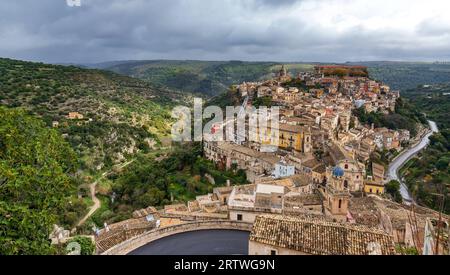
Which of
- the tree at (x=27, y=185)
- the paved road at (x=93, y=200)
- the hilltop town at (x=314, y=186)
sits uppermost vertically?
the tree at (x=27, y=185)

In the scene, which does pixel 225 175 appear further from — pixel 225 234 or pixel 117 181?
pixel 225 234

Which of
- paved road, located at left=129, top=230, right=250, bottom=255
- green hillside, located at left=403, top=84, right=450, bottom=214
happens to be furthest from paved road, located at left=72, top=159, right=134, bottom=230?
green hillside, located at left=403, top=84, right=450, bottom=214

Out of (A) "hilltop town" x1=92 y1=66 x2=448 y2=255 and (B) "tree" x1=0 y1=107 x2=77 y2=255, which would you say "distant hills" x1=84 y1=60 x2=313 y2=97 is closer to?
(A) "hilltop town" x1=92 y1=66 x2=448 y2=255

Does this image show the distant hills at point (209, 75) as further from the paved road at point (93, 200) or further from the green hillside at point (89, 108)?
the paved road at point (93, 200)

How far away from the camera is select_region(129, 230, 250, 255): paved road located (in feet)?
36.0

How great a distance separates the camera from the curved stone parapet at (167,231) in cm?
1125

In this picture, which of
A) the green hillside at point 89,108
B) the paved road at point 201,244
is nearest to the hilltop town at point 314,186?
the paved road at point 201,244

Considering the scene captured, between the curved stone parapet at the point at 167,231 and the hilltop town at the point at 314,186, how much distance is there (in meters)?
0.26

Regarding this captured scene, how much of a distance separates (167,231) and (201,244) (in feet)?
5.27

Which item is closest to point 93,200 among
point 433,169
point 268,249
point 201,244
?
point 201,244

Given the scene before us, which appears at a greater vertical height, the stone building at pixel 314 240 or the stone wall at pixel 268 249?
the stone building at pixel 314 240

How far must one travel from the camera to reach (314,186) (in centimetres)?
3059
